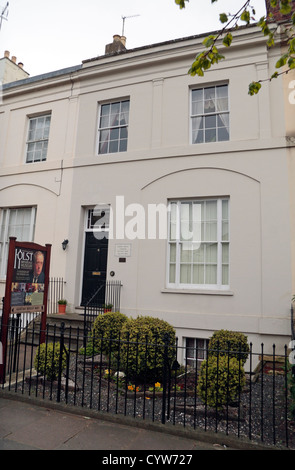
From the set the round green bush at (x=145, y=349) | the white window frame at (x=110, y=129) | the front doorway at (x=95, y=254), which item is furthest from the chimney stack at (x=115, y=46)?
the round green bush at (x=145, y=349)

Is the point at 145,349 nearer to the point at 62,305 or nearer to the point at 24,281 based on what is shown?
the point at 24,281

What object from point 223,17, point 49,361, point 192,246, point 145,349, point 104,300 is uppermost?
point 223,17

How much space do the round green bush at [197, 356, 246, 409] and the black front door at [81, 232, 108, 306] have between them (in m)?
5.28

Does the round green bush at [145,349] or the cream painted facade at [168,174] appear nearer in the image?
the round green bush at [145,349]

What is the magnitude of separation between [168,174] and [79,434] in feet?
21.9

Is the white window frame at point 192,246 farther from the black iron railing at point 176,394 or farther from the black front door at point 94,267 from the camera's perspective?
the black iron railing at point 176,394

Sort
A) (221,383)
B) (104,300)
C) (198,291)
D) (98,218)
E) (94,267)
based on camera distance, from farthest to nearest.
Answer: (98,218) < (94,267) < (104,300) < (198,291) < (221,383)

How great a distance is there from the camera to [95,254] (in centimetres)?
970

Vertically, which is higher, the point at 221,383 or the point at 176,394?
the point at 221,383

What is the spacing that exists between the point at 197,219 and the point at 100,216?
9.99 ft

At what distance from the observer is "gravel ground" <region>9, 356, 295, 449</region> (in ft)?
13.0

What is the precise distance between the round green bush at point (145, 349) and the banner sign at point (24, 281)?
5.16ft


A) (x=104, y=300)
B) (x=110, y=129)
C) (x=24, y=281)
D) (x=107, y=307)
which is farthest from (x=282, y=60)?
(x=104, y=300)

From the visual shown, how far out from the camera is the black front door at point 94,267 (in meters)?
9.49
